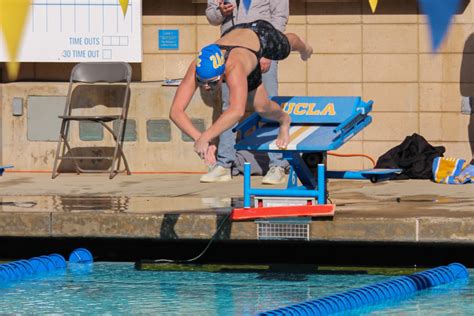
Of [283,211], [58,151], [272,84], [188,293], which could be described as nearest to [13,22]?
[188,293]

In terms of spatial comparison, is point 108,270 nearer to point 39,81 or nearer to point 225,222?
point 225,222

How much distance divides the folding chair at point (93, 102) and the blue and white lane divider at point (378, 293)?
402cm

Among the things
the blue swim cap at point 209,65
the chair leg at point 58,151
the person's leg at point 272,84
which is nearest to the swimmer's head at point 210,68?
the blue swim cap at point 209,65

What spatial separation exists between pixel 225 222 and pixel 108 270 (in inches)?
38.0

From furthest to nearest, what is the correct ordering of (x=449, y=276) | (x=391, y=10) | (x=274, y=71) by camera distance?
(x=391, y=10) < (x=274, y=71) < (x=449, y=276)

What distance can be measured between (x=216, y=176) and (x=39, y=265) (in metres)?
2.69

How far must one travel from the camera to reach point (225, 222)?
7.07m

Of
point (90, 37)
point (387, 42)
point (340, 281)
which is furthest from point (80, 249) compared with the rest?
point (387, 42)

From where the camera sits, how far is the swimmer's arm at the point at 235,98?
620 centimetres

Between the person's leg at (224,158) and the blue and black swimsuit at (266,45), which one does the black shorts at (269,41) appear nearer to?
the blue and black swimsuit at (266,45)

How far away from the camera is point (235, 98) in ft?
20.9

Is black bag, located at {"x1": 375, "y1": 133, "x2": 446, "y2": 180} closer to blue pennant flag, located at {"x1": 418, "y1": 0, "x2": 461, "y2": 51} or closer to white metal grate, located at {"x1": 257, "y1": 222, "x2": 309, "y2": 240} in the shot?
white metal grate, located at {"x1": 257, "y1": 222, "x2": 309, "y2": 240}

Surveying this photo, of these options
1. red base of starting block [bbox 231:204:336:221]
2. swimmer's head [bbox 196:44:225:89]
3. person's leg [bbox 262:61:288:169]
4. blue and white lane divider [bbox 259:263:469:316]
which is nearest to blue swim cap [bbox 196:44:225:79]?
swimmer's head [bbox 196:44:225:89]

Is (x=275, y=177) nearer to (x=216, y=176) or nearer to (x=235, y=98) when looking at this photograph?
(x=216, y=176)
